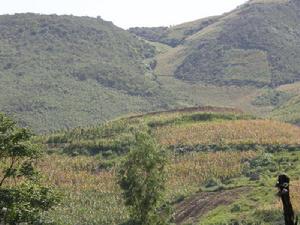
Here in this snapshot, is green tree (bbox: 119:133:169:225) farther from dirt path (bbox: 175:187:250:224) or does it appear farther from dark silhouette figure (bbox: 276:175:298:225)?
dark silhouette figure (bbox: 276:175:298:225)

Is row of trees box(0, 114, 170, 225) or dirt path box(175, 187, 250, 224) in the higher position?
row of trees box(0, 114, 170, 225)

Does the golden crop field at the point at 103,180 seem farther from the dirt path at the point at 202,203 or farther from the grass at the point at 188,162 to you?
the dirt path at the point at 202,203

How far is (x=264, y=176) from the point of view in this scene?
242ft

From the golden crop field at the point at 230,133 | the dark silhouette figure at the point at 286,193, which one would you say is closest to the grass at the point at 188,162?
the golden crop field at the point at 230,133

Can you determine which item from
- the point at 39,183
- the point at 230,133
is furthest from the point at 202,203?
the point at 39,183

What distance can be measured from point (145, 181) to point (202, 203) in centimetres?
2560

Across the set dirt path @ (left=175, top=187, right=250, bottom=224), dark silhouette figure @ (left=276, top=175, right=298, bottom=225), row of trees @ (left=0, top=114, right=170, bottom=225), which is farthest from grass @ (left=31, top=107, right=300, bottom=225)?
dark silhouette figure @ (left=276, top=175, right=298, bottom=225)

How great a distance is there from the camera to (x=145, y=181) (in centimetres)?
4331

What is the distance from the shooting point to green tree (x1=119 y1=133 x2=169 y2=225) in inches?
1705

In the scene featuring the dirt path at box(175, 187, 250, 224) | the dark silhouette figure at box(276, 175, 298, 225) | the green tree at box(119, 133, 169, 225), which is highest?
the dark silhouette figure at box(276, 175, 298, 225)

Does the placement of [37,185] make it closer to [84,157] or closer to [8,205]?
[8,205]

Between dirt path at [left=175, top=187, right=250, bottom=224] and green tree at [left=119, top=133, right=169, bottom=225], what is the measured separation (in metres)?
20.9

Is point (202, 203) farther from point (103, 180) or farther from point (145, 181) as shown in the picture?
point (145, 181)

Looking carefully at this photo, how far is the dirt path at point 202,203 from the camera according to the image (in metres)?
65.1
